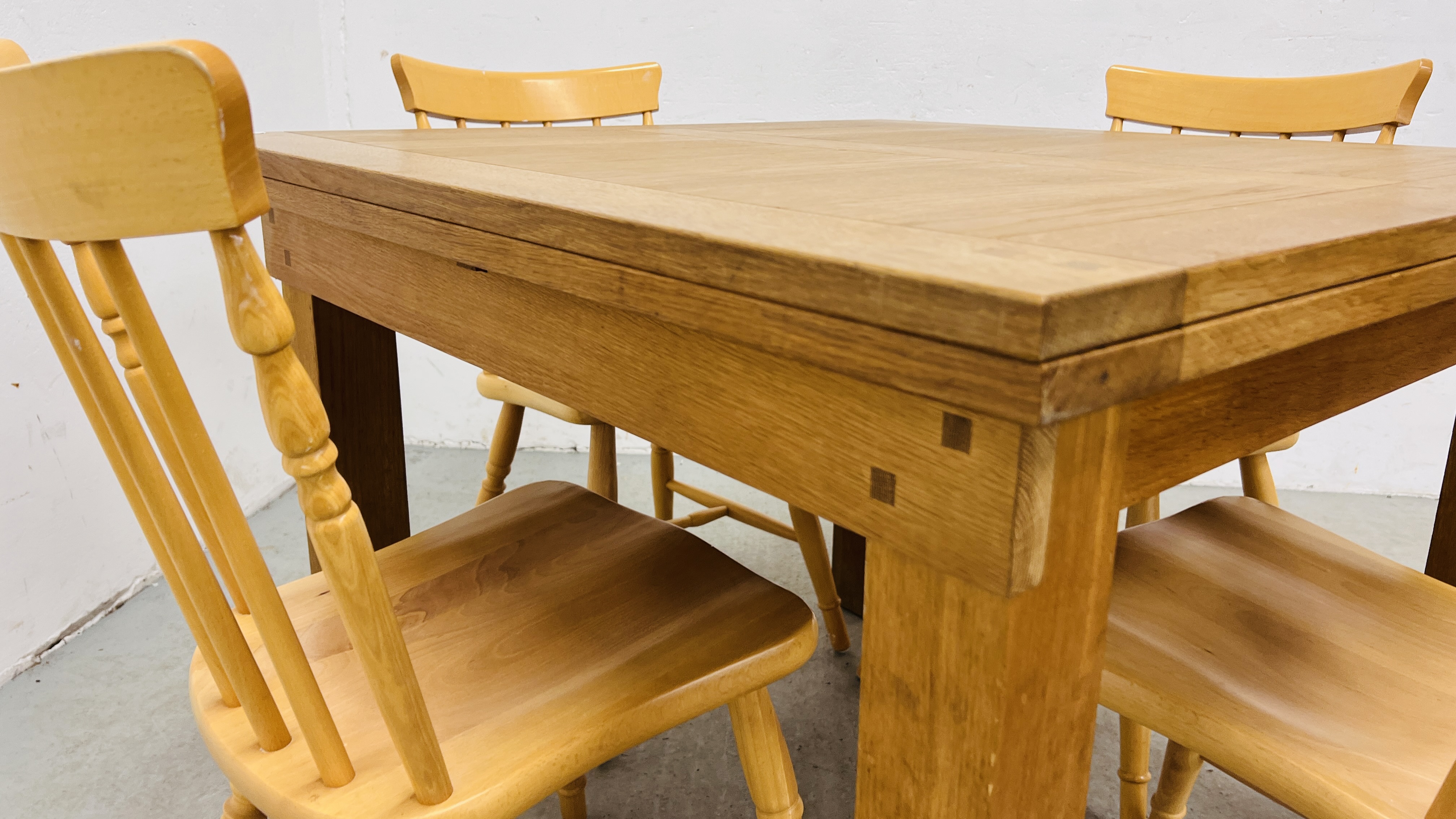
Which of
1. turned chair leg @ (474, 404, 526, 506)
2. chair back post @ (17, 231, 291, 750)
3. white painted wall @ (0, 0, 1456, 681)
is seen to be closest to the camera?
chair back post @ (17, 231, 291, 750)

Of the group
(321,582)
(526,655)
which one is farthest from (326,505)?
(321,582)

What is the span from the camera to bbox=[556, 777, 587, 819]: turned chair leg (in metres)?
1.23

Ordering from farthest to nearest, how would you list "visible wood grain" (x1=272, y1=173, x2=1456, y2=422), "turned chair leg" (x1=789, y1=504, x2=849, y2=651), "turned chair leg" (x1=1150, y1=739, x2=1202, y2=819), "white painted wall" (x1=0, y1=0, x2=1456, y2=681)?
"white painted wall" (x1=0, y1=0, x2=1456, y2=681), "turned chair leg" (x1=789, y1=504, x2=849, y2=651), "turned chair leg" (x1=1150, y1=739, x2=1202, y2=819), "visible wood grain" (x1=272, y1=173, x2=1456, y2=422)

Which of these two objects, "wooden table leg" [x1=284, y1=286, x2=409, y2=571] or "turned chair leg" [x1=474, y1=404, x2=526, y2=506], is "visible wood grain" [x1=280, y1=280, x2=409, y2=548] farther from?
"turned chair leg" [x1=474, y1=404, x2=526, y2=506]

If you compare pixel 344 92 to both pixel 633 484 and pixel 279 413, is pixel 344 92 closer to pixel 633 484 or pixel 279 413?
pixel 633 484

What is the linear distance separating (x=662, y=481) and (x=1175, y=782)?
1067 mm

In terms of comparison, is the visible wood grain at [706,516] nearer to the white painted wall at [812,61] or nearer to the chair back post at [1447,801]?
the white painted wall at [812,61]

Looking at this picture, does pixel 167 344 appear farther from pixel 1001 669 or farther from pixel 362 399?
pixel 362 399


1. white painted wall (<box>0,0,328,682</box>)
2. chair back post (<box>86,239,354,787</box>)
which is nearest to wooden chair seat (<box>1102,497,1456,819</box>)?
chair back post (<box>86,239,354,787</box>)

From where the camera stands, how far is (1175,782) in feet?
3.28

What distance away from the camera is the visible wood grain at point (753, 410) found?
1.37ft

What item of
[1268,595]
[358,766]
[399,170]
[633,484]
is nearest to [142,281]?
[633,484]

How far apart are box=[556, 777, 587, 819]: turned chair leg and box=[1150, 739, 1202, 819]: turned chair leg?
0.67 metres

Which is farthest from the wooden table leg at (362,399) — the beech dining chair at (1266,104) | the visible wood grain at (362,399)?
the beech dining chair at (1266,104)
